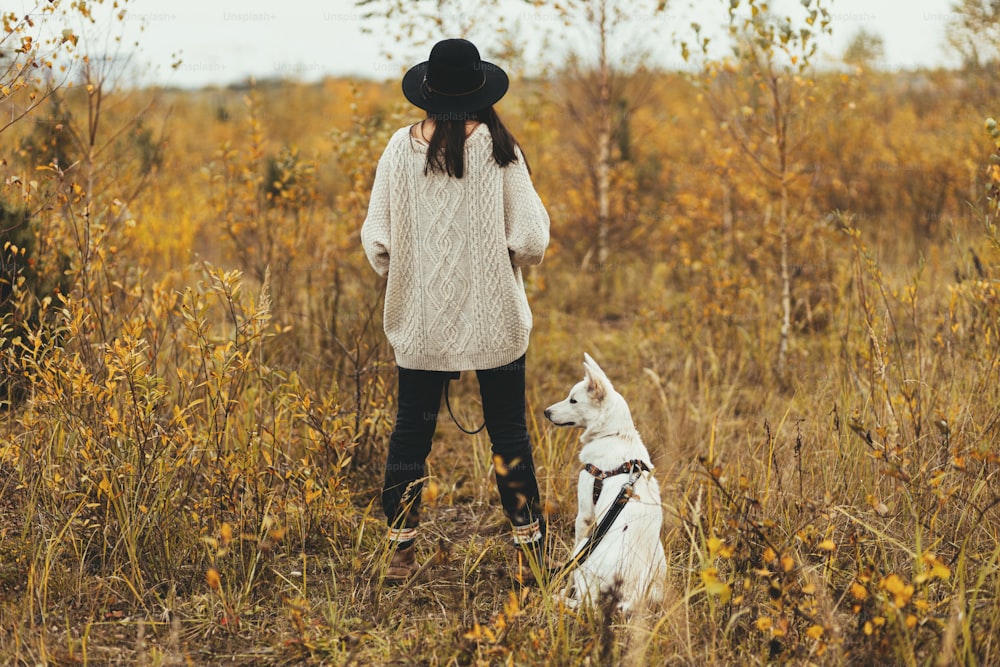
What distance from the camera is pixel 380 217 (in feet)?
9.39

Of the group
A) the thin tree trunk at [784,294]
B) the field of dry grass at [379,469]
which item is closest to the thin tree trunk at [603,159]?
the field of dry grass at [379,469]

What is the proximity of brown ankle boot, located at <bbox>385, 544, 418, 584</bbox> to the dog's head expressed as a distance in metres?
0.74

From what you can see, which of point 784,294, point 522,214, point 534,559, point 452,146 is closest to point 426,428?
point 534,559

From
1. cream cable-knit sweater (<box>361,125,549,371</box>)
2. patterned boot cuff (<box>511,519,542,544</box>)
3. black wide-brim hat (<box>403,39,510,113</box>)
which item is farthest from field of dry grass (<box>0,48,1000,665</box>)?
black wide-brim hat (<box>403,39,510,113</box>)

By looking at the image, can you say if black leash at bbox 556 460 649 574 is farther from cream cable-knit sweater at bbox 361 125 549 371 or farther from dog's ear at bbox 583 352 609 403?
cream cable-knit sweater at bbox 361 125 549 371

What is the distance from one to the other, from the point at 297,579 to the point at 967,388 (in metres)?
2.98

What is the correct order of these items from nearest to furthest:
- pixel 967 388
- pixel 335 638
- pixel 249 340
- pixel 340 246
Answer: pixel 335 638 < pixel 249 340 < pixel 967 388 < pixel 340 246

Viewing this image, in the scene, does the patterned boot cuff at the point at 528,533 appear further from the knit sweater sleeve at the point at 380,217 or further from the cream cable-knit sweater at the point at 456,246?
the knit sweater sleeve at the point at 380,217

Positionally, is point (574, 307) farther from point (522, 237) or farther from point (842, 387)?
point (522, 237)

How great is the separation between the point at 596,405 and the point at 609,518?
0.46 metres

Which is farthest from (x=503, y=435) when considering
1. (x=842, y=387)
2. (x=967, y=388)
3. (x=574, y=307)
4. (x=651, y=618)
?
(x=574, y=307)

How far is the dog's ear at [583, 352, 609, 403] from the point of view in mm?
2920

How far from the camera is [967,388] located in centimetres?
359

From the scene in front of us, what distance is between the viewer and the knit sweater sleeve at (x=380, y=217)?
9.31ft
